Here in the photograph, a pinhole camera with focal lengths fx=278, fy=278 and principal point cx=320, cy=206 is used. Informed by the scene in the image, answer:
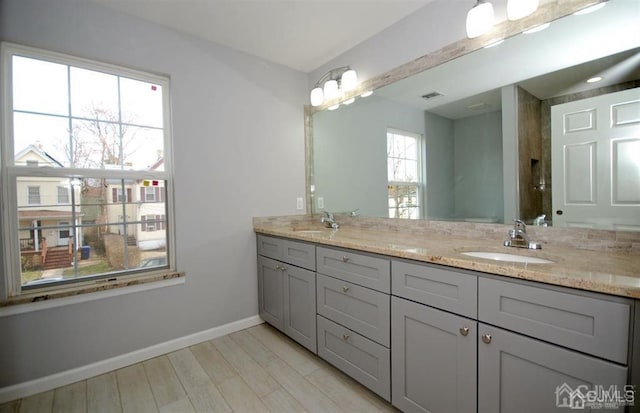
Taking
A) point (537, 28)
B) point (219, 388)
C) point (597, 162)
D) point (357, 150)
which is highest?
point (537, 28)

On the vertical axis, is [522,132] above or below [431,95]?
below

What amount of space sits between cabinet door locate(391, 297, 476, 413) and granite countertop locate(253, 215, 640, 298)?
0.25 metres

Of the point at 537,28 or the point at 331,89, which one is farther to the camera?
the point at 331,89

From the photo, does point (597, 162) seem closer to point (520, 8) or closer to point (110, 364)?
point (520, 8)

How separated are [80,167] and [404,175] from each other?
228 cm

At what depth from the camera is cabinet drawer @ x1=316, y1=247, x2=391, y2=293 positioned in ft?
4.82

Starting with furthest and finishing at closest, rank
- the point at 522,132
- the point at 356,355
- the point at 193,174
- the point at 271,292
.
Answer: the point at 271,292 → the point at 193,174 → the point at 356,355 → the point at 522,132

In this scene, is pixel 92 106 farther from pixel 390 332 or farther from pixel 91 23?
pixel 390 332

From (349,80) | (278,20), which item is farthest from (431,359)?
(278,20)

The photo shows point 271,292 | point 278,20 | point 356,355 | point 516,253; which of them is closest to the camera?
point 516,253

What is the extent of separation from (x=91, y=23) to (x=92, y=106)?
527 millimetres

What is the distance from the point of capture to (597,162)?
1.31m

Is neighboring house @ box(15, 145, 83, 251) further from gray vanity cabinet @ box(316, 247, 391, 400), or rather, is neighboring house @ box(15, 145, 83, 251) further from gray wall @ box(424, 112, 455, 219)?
gray wall @ box(424, 112, 455, 219)

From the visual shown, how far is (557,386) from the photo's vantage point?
930mm
